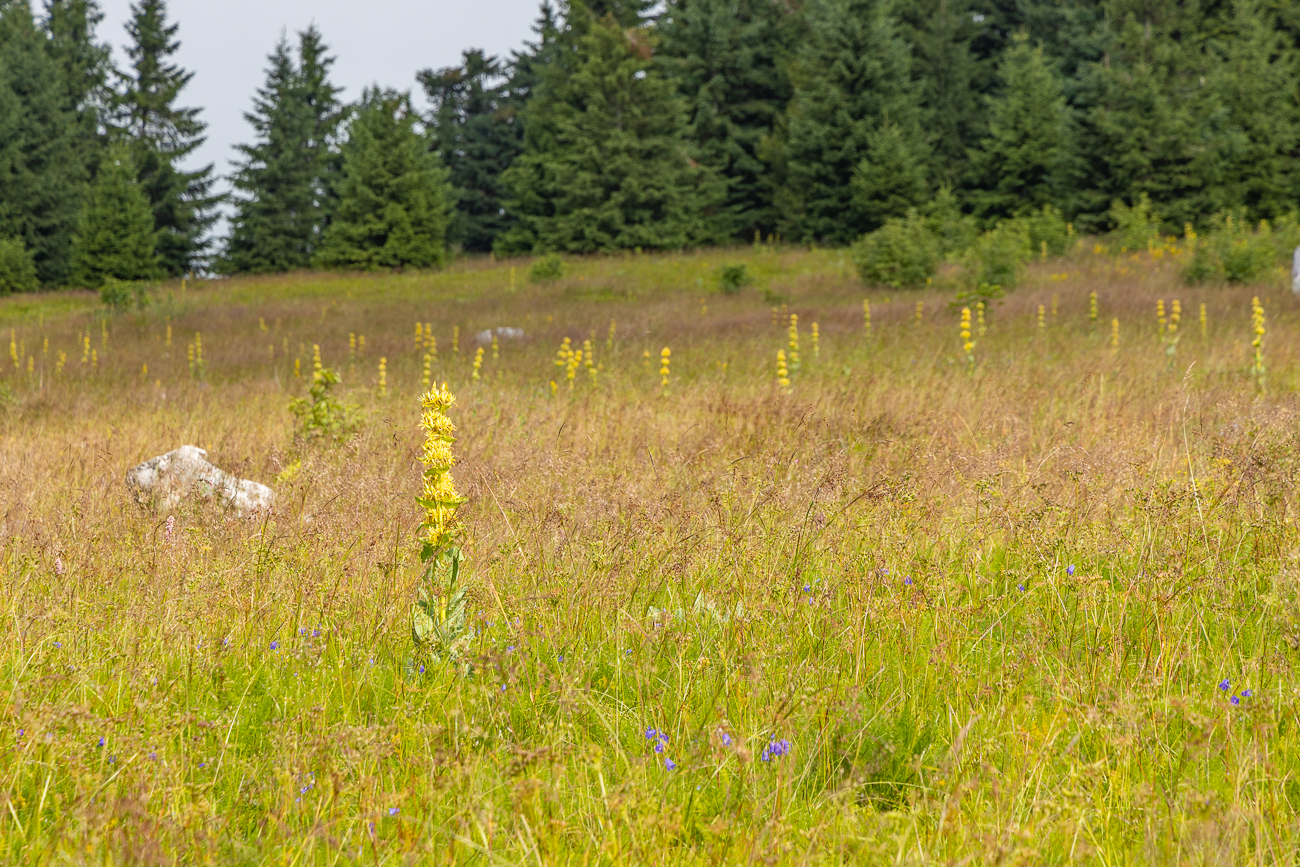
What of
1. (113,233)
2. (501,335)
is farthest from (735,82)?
(501,335)

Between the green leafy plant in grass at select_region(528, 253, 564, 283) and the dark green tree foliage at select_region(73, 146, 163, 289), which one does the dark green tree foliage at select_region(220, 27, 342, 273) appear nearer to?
the dark green tree foliage at select_region(73, 146, 163, 289)

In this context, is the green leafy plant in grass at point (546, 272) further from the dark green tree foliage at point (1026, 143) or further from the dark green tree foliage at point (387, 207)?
the dark green tree foliage at point (1026, 143)

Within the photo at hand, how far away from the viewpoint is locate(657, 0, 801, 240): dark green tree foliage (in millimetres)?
33094

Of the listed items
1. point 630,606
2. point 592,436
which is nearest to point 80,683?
point 630,606

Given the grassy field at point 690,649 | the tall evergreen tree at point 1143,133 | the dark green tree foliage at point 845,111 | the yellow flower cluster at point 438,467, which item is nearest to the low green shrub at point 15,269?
the dark green tree foliage at point 845,111

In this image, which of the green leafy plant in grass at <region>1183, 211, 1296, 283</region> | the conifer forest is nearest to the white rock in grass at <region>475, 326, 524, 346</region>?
the conifer forest

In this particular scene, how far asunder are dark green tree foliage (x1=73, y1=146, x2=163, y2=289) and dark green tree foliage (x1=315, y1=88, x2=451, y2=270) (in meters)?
5.58

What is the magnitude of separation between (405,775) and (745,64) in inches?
1418

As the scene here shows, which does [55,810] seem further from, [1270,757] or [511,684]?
[1270,757]

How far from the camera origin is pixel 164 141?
37.2 m

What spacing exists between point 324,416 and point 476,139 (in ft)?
129

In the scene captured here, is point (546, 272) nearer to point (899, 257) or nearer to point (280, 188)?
point (899, 257)

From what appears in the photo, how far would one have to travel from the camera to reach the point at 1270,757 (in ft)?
5.91

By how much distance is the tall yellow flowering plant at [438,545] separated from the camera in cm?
228
